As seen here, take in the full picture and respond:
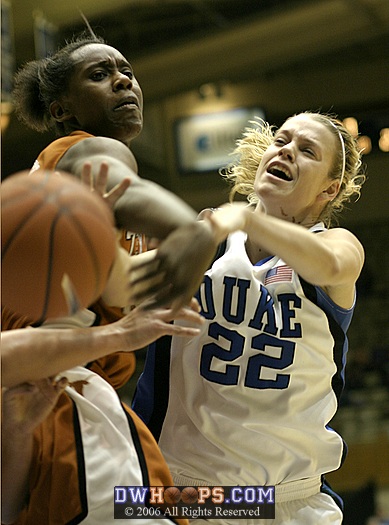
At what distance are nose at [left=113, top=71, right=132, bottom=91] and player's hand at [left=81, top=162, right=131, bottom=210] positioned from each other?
0.58 meters

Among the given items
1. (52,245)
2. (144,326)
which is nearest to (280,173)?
(144,326)

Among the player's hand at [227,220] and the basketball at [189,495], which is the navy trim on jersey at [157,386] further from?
the player's hand at [227,220]

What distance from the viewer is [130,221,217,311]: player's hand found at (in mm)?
1702

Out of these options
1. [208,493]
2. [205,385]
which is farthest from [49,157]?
[208,493]

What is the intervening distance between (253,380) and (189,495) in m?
0.39

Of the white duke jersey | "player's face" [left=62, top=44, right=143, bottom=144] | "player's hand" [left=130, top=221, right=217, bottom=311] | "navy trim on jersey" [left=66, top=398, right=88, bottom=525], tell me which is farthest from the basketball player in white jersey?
"player's hand" [left=130, top=221, right=217, bottom=311]

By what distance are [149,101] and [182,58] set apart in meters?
0.84

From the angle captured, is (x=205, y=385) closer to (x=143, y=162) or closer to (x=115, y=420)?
(x=115, y=420)

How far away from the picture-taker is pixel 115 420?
6.68ft

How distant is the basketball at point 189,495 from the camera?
226 centimetres

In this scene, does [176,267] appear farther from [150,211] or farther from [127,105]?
[127,105]

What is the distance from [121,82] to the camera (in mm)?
2385

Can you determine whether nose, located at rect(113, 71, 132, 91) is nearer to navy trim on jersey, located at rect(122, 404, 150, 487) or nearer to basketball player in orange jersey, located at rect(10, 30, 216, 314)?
basketball player in orange jersey, located at rect(10, 30, 216, 314)

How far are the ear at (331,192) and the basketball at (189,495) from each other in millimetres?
1037
